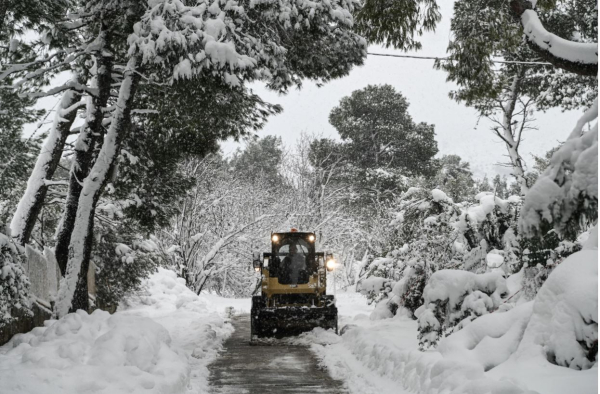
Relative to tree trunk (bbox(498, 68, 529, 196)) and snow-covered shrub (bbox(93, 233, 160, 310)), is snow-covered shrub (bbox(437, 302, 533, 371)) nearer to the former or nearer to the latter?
snow-covered shrub (bbox(93, 233, 160, 310))

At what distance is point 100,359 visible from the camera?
6.55 metres

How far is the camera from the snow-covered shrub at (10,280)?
6.86 meters

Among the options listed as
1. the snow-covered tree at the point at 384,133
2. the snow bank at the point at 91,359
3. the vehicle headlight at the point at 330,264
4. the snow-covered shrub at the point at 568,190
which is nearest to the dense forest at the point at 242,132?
the snow-covered shrub at the point at 568,190

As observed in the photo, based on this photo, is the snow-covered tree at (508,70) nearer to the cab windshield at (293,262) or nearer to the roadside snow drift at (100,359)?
the cab windshield at (293,262)

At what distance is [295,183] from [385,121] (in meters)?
10.4

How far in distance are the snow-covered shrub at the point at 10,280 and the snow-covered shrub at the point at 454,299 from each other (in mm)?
5399

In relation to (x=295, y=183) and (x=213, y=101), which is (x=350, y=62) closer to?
(x=213, y=101)

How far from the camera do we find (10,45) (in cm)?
929

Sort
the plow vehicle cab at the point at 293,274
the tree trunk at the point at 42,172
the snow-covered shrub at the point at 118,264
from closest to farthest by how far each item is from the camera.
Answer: the tree trunk at the point at 42,172
the plow vehicle cab at the point at 293,274
the snow-covered shrub at the point at 118,264

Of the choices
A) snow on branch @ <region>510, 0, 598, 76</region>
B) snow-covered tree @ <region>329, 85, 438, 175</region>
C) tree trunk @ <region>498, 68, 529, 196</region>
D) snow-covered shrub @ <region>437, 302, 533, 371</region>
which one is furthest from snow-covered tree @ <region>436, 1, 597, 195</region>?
snow-covered tree @ <region>329, 85, 438, 175</region>

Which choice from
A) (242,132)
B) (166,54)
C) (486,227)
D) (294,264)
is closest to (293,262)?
(294,264)

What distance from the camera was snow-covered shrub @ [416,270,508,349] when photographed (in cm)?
730

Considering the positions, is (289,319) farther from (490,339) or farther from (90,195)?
(490,339)

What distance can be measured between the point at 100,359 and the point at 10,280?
62.6 inches
